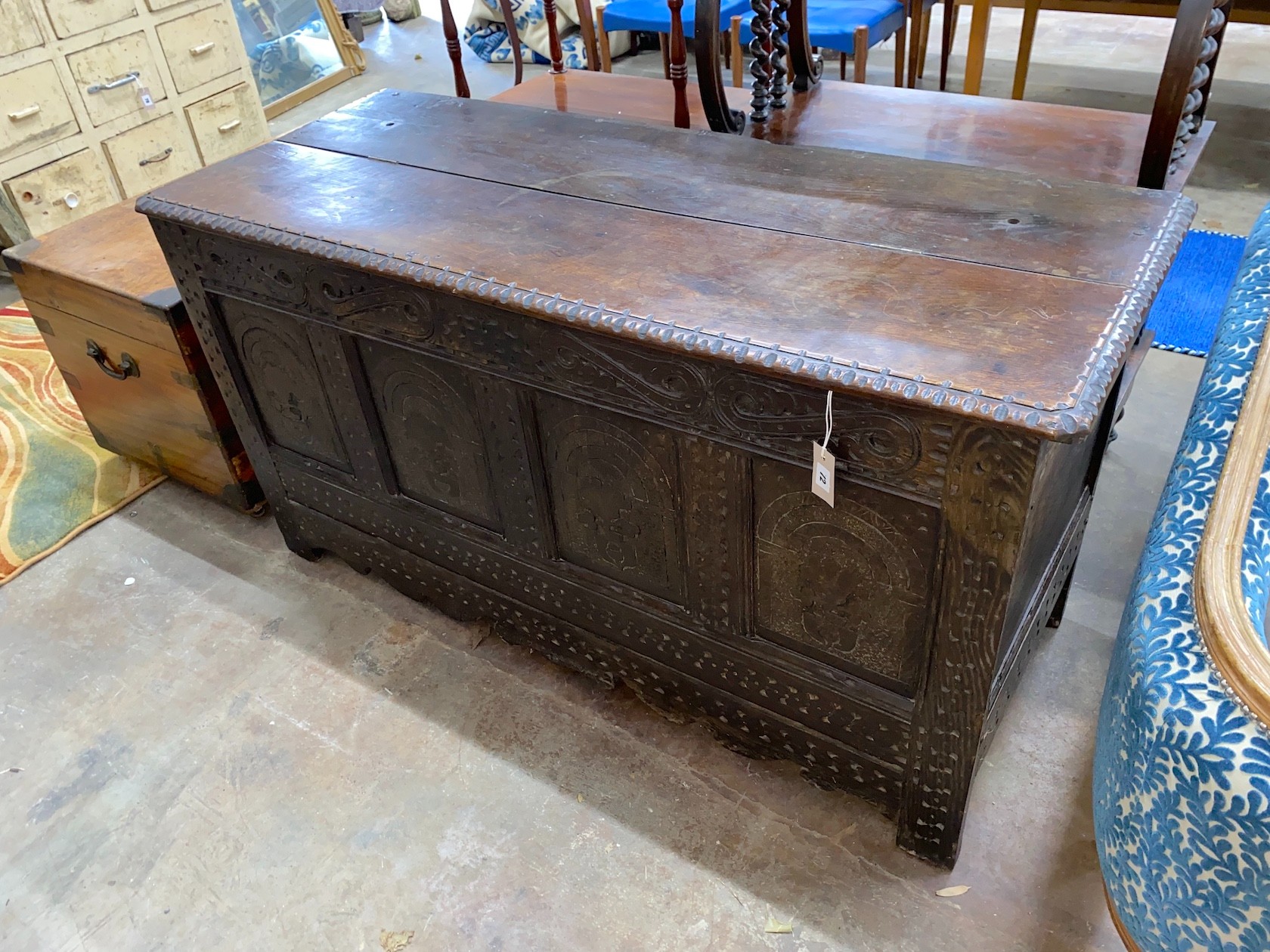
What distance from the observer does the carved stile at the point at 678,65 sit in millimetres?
1991

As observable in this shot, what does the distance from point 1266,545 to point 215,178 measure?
5.40ft

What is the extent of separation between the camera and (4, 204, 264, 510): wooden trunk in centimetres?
180

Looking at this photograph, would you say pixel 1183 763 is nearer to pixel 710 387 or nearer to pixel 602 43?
pixel 710 387

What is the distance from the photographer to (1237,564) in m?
0.96

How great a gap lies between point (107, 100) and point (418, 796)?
2832 mm

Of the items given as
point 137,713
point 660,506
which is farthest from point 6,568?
point 660,506

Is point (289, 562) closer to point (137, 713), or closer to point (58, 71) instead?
point (137, 713)

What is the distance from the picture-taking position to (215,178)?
5.13 feet

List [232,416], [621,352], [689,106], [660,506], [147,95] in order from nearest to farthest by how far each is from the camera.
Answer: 1. [621,352]
2. [660,506]
3. [232,416]
4. [689,106]
5. [147,95]

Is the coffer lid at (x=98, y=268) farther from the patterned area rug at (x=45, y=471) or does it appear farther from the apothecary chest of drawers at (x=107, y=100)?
the apothecary chest of drawers at (x=107, y=100)

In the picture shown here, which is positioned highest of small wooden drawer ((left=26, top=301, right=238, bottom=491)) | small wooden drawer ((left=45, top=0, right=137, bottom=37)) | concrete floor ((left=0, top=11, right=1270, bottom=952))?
small wooden drawer ((left=45, top=0, right=137, bottom=37))

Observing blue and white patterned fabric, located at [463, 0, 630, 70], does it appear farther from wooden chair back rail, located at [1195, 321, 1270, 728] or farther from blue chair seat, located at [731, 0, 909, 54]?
wooden chair back rail, located at [1195, 321, 1270, 728]

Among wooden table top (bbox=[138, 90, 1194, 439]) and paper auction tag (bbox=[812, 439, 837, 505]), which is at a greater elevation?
wooden table top (bbox=[138, 90, 1194, 439])

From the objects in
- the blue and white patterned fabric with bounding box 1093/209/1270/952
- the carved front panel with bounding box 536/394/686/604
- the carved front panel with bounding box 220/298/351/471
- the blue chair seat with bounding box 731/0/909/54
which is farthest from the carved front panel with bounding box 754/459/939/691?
the blue chair seat with bounding box 731/0/909/54
